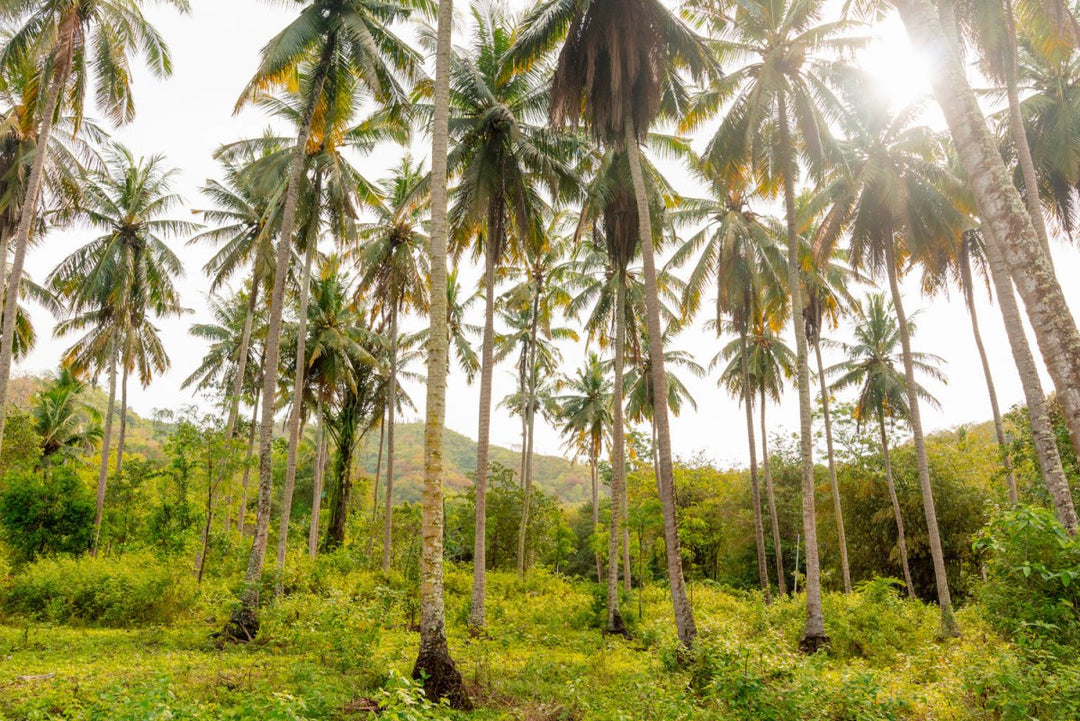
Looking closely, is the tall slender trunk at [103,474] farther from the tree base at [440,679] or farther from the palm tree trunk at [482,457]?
the tree base at [440,679]

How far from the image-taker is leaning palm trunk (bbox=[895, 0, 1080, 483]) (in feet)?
15.5

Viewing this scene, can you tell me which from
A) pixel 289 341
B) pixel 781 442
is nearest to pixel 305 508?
pixel 289 341

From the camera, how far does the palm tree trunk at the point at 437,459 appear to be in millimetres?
7422

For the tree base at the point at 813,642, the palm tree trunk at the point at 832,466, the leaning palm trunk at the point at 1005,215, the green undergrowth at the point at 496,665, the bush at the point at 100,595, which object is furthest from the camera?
the palm tree trunk at the point at 832,466

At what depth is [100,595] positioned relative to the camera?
1280 centimetres

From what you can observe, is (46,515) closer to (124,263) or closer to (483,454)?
(124,263)

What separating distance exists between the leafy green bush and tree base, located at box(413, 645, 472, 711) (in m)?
6.09

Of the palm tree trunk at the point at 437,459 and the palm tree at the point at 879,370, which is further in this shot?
the palm tree at the point at 879,370

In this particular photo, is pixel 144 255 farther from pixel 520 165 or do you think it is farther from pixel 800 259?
pixel 800 259

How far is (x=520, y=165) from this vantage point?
51.1 feet

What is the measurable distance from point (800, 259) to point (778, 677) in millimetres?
14658

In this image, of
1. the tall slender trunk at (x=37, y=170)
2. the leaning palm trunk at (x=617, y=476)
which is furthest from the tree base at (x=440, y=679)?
the tall slender trunk at (x=37, y=170)

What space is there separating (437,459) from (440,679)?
2.79m

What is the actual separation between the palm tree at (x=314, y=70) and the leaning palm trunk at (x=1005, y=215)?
35.2ft
